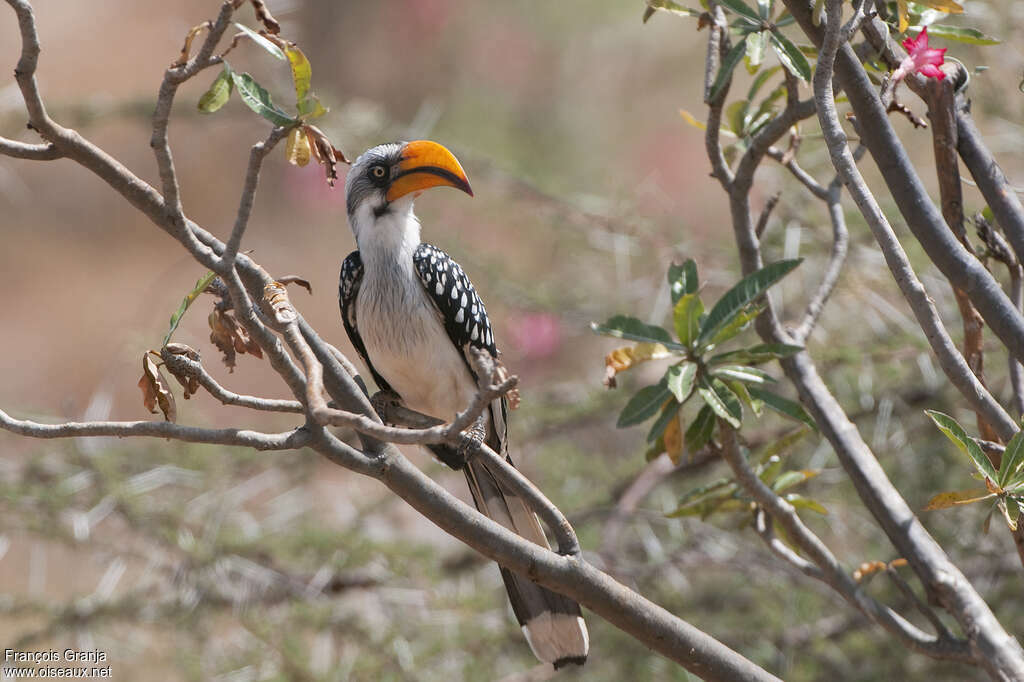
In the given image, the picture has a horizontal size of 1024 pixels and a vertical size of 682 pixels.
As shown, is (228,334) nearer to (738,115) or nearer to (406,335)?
(406,335)

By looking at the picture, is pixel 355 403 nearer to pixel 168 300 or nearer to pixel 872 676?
pixel 872 676

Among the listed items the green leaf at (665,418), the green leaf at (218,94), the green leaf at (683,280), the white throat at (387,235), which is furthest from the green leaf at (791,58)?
the white throat at (387,235)

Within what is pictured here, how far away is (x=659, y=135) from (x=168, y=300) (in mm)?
4671

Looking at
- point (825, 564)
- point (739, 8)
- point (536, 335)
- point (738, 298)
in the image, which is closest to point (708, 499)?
point (825, 564)

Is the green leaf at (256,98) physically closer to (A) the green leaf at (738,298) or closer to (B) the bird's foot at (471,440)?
(B) the bird's foot at (471,440)

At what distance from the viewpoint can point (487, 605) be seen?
12.1 ft

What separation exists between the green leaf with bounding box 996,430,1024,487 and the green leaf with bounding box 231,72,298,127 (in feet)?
4.23

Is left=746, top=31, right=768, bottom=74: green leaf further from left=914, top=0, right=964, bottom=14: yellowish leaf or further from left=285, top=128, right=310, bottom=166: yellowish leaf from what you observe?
left=285, top=128, right=310, bottom=166: yellowish leaf

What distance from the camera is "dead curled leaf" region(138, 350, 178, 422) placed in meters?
1.56

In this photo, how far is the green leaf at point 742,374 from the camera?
6.33 ft

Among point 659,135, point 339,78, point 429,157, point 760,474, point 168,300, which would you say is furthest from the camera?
point 339,78

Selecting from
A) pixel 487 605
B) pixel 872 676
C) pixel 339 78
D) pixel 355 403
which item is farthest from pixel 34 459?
pixel 339 78

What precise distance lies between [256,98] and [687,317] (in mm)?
914

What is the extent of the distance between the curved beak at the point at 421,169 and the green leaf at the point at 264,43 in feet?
3.15
